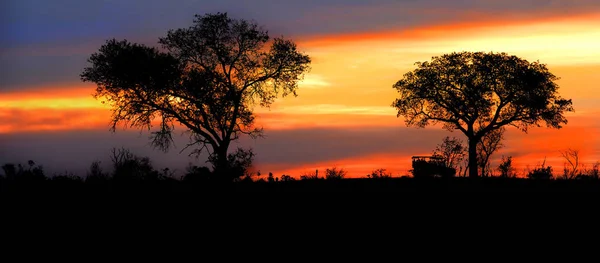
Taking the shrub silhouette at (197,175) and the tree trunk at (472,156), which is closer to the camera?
the shrub silhouette at (197,175)

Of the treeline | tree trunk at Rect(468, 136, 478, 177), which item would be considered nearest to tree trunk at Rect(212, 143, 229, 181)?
the treeline

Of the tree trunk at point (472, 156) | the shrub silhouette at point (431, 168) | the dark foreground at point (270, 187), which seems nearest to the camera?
the dark foreground at point (270, 187)

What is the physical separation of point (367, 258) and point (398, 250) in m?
1.21

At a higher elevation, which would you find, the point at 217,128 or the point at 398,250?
the point at 217,128

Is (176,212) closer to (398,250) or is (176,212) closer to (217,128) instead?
(398,250)

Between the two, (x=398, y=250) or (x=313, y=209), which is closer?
(x=398, y=250)

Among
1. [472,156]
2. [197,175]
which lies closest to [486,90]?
[472,156]

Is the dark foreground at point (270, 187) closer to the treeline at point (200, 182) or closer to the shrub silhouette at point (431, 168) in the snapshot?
the treeline at point (200, 182)

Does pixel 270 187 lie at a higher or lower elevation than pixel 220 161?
lower

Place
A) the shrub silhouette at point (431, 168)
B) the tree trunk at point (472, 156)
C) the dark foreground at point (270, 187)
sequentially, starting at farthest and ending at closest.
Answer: the tree trunk at point (472, 156) < the shrub silhouette at point (431, 168) < the dark foreground at point (270, 187)

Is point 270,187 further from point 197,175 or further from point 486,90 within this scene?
point 486,90

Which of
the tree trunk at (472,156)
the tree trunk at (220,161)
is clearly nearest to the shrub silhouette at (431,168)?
the tree trunk at (472,156)

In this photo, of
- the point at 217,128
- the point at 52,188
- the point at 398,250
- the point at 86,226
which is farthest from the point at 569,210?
the point at 217,128

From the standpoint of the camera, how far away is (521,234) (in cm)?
2116
